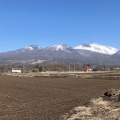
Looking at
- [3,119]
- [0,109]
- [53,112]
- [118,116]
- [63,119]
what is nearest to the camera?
[118,116]

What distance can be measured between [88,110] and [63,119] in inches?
84.6

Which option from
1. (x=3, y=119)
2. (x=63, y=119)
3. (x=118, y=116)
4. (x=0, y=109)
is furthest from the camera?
(x=0, y=109)

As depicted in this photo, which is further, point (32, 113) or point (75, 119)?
point (32, 113)

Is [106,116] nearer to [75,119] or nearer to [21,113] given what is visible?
[75,119]

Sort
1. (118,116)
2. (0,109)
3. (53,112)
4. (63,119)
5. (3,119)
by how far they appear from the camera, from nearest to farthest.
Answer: (118,116) < (63,119) < (3,119) < (53,112) < (0,109)

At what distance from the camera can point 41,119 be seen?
60.6ft

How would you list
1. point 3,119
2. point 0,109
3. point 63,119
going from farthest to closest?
Result: point 0,109 → point 3,119 → point 63,119

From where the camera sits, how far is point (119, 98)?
2183cm

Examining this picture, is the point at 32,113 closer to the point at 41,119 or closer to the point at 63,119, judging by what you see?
the point at 41,119

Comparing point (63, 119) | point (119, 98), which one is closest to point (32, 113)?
point (63, 119)

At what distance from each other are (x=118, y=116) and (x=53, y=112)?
5.97 meters

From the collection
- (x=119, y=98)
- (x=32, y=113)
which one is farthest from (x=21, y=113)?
(x=119, y=98)

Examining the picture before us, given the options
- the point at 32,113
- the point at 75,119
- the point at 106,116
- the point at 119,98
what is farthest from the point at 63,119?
the point at 119,98

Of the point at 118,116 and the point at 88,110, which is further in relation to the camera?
the point at 88,110
